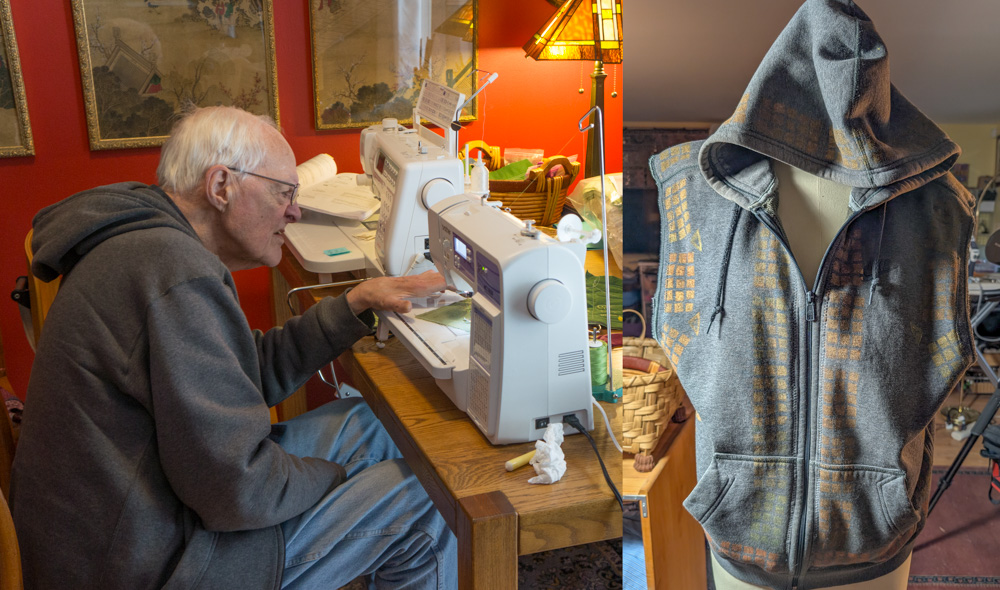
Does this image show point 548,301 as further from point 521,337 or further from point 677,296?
point 677,296

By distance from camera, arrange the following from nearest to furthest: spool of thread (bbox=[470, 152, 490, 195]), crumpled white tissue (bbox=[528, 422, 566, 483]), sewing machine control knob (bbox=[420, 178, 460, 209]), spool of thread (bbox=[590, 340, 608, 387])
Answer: crumpled white tissue (bbox=[528, 422, 566, 483]) → spool of thread (bbox=[590, 340, 608, 387]) → sewing machine control knob (bbox=[420, 178, 460, 209]) → spool of thread (bbox=[470, 152, 490, 195])

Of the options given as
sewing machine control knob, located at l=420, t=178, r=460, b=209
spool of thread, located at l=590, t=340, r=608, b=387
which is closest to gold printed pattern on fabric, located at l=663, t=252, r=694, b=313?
spool of thread, located at l=590, t=340, r=608, b=387

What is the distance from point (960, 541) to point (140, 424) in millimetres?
1123

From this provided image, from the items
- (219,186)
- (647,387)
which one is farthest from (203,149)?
(647,387)

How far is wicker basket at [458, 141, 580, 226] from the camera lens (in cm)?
206

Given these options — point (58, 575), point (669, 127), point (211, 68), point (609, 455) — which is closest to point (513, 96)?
point (211, 68)

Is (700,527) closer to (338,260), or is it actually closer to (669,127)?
(669,127)

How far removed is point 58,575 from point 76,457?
205 mm

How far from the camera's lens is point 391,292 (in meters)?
1.58

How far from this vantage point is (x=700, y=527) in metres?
0.57

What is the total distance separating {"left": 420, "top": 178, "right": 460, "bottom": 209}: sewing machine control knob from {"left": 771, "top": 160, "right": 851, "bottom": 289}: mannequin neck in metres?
1.34

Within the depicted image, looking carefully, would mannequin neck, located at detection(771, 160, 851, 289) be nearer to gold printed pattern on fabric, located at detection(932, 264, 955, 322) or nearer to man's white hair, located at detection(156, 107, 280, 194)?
gold printed pattern on fabric, located at detection(932, 264, 955, 322)

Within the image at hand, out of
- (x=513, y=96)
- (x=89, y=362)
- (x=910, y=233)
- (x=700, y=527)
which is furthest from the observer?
(x=513, y=96)

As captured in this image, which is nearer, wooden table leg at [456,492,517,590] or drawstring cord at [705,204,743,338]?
drawstring cord at [705,204,743,338]
